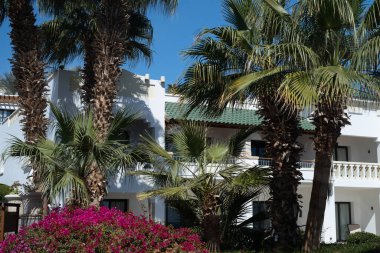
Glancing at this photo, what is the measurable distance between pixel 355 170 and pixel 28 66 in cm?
1645

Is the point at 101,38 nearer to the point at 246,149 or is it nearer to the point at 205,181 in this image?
the point at 205,181

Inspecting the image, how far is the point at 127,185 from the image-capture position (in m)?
20.3

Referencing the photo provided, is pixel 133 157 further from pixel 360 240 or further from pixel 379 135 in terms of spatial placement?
pixel 379 135

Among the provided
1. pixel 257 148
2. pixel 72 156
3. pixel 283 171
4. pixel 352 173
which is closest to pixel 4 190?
pixel 72 156

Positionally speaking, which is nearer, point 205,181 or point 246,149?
point 205,181

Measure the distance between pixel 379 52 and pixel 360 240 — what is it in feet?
39.8

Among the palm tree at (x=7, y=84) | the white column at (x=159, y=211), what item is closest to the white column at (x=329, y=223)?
the white column at (x=159, y=211)

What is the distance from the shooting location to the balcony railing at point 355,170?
25297 mm

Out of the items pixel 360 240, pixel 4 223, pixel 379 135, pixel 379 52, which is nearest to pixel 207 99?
pixel 379 52

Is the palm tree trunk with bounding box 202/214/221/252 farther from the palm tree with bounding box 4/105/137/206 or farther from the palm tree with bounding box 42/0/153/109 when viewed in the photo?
the palm tree with bounding box 42/0/153/109

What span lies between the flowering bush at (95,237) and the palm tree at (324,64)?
3.84m

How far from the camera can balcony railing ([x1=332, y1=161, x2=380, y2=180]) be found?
25.3 meters

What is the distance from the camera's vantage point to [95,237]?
9.19 meters

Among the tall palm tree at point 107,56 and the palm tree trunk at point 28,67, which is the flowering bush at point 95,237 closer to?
the tall palm tree at point 107,56
